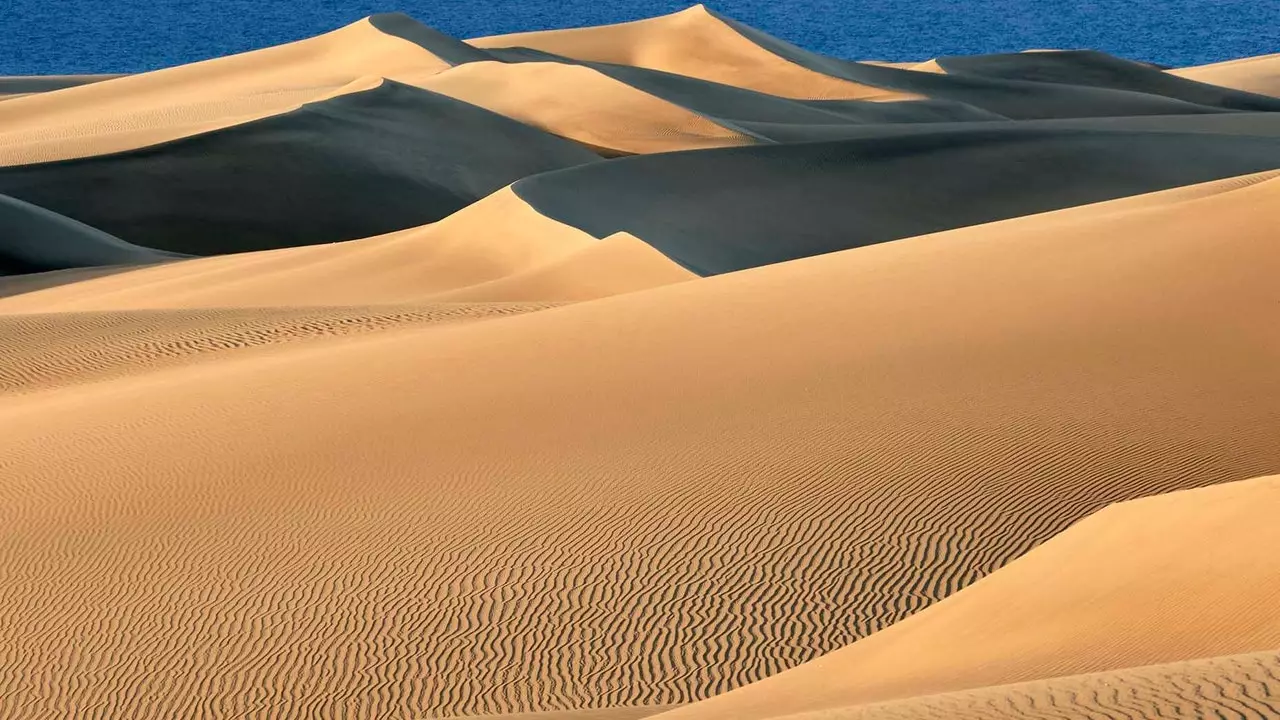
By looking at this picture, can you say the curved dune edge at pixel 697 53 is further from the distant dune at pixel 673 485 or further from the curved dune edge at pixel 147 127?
the distant dune at pixel 673 485

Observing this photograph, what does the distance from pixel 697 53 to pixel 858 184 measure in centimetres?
1343

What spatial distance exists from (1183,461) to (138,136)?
16.5 metres

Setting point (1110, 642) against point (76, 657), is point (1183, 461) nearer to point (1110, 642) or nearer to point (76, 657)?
point (1110, 642)

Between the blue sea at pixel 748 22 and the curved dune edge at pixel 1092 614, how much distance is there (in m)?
57.3

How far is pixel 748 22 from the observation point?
79688 millimetres

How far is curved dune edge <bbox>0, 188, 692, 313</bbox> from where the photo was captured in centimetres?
1183

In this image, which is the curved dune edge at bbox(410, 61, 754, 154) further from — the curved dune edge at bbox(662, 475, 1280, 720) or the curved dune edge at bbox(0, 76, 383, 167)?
the curved dune edge at bbox(662, 475, 1280, 720)

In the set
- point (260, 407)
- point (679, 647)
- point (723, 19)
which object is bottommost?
point (723, 19)

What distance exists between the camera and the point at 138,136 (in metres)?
20.0

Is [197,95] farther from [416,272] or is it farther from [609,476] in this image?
[609,476]

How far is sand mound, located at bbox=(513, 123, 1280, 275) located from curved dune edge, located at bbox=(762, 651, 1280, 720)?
10187 mm

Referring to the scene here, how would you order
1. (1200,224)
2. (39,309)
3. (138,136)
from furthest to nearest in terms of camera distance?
(138,136)
(39,309)
(1200,224)

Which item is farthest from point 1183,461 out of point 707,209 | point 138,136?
point 138,136

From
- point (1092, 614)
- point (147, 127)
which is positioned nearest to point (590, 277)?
point (1092, 614)
